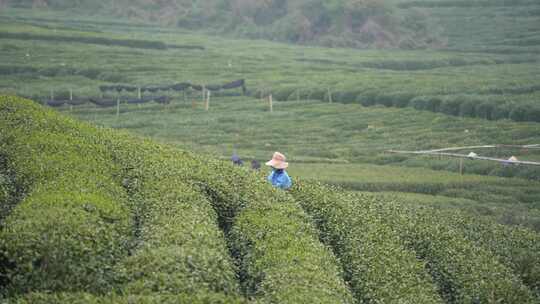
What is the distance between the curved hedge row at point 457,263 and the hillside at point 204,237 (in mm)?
36

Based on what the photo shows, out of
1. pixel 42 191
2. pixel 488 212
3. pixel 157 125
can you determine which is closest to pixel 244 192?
pixel 42 191

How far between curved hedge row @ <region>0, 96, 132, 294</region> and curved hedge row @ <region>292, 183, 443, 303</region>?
528cm

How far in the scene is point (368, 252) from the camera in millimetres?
21484

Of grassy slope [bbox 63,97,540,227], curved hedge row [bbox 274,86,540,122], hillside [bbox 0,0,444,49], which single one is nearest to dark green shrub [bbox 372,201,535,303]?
grassy slope [bbox 63,97,540,227]

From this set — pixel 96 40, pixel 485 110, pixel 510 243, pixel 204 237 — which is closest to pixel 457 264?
pixel 510 243

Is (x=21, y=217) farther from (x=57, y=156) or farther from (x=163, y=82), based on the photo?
(x=163, y=82)

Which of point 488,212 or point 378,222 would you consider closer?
point 378,222

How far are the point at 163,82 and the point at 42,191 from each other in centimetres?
5281

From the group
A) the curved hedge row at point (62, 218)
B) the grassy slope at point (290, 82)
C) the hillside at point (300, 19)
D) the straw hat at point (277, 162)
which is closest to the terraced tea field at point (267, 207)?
the curved hedge row at point (62, 218)

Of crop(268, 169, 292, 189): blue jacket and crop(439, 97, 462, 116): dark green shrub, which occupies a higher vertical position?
crop(268, 169, 292, 189): blue jacket

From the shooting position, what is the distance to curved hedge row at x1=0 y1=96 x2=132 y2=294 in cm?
1692

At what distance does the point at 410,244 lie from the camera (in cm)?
2377

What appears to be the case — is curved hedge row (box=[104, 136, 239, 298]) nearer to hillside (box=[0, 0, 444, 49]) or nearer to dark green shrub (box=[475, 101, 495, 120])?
dark green shrub (box=[475, 101, 495, 120])

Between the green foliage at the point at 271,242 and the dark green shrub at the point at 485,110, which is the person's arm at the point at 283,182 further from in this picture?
the dark green shrub at the point at 485,110
